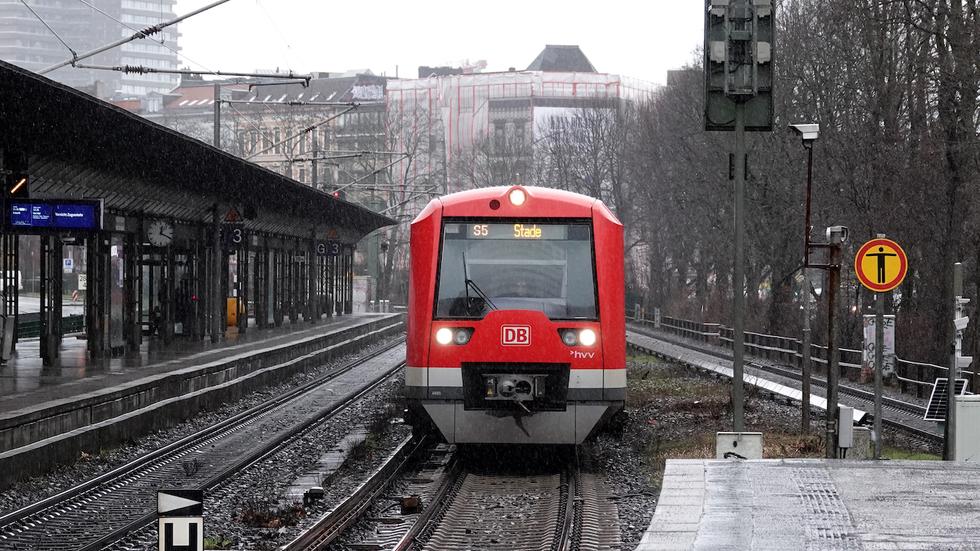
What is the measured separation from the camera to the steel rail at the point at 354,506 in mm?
9562

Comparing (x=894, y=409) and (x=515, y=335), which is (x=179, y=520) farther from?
(x=894, y=409)

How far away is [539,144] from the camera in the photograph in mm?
82375

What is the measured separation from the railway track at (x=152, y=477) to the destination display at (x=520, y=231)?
343 centimetres

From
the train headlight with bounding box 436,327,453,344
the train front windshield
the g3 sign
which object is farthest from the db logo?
the g3 sign

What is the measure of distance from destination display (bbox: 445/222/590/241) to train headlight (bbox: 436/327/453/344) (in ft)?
3.22

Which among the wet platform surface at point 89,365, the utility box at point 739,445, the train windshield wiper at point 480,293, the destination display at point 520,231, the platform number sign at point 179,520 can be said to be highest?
the destination display at point 520,231

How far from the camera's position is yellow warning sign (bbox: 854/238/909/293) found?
15766mm

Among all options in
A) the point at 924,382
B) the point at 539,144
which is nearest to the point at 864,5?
the point at 924,382

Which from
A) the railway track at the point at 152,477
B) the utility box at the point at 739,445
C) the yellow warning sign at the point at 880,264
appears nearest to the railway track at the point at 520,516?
the utility box at the point at 739,445

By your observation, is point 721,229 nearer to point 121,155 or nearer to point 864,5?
point 864,5

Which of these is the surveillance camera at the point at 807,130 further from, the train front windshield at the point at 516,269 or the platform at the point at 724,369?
the train front windshield at the point at 516,269

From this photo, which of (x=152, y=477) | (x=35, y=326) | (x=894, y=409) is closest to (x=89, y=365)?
(x=152, y=477)

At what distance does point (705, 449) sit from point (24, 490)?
297 inches

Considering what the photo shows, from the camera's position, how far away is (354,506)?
443 inches
